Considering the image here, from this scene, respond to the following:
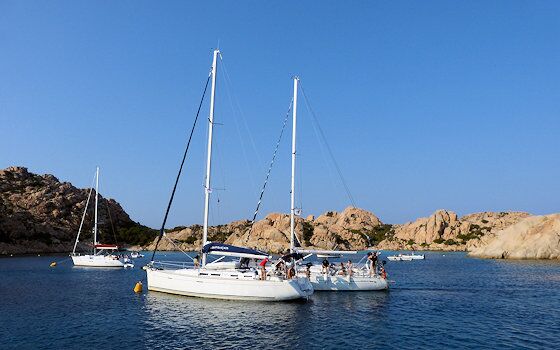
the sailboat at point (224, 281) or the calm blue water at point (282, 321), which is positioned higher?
the sailboat at point (224, 281)

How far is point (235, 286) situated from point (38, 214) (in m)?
158

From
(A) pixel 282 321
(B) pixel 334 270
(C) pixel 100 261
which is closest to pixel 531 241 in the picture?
(B) pixel 334 270

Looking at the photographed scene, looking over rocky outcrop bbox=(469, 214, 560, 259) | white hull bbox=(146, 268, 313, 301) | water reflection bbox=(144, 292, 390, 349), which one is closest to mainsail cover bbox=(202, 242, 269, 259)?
white hull bbox=(146, 268, 313, 301)

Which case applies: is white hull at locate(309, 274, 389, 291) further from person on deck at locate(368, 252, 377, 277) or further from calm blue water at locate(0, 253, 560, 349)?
person on deck at locate(368, 252, 377, 277)

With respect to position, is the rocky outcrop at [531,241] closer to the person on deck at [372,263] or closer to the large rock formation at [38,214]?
the person on deck at [372,263]

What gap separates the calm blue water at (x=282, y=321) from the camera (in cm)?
2347

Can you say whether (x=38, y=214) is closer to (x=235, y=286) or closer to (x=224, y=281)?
(x=224, y=281)

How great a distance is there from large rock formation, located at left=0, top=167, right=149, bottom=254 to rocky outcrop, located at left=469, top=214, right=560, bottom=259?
122 metres

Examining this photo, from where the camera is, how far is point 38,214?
165 meters

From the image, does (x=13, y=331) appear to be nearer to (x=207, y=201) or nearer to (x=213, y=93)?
(x=207, y=201)

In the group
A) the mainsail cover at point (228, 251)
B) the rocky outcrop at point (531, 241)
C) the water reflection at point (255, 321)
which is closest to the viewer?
the water reflection at point (255, 321)

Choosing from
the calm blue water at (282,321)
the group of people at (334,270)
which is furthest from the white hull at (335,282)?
the calm blue water at (282,321)

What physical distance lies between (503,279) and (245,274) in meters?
42.7

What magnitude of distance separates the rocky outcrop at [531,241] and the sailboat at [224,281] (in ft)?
305
